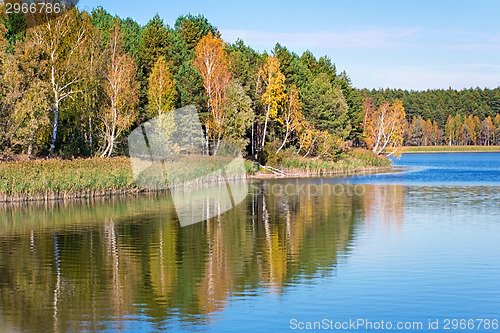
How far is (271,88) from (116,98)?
2393 cm

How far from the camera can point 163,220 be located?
3219 cm

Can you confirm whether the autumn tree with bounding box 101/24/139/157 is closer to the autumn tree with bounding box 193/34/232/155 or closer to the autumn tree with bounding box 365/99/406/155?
the autumn tree with bounding box 193/34/232/155

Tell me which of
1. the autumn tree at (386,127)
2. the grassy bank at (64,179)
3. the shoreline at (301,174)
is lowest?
the shoreline at (301,174)

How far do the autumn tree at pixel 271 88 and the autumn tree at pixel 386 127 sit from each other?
74.4ft

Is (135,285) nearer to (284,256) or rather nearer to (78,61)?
(284,256)

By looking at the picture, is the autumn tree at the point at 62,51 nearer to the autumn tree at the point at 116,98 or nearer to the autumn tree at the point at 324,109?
the autumn tree at the point at 116,98

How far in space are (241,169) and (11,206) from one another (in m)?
29.4

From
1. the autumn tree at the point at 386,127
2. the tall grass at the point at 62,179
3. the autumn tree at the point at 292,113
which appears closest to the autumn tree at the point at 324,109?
the autumn tree at the point at 292,113

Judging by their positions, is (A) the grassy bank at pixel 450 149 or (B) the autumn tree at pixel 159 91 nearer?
(B) the autumn tree at pixel 159 91

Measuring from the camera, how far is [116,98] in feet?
172

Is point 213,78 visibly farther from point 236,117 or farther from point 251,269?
point 251,269

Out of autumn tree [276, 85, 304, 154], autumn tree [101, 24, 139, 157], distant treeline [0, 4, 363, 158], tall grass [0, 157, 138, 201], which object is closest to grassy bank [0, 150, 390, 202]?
tall grass [0, 157, 138, 201]

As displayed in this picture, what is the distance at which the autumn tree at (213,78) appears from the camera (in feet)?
211

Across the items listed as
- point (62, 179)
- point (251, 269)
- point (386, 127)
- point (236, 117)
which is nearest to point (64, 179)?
point (62, 179)
